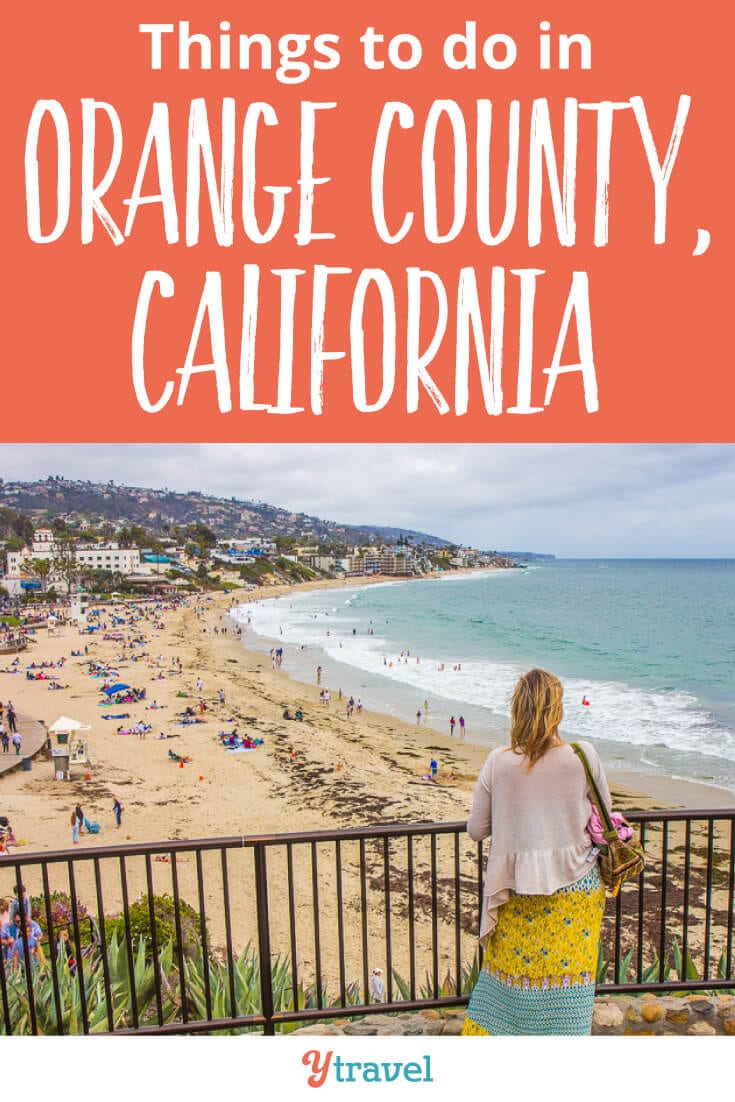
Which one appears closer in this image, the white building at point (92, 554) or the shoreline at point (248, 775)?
the shoreline at point (248, 775)

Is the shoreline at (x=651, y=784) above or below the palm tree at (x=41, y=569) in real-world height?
above

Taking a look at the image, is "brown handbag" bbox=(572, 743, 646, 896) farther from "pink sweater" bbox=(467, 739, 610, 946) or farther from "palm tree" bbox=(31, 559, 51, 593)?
"palm tree" bbox=(31, 559, 51, 593)

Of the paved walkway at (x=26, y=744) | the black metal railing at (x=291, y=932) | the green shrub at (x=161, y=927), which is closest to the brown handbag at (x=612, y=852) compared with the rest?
the black metal railing at (x=291, y=932)

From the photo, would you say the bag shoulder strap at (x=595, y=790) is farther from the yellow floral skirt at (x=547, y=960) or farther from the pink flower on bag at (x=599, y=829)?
the yellow floral skirt at (x=547, y=960)

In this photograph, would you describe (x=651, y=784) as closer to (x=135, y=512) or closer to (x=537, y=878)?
(x=537, y=878)

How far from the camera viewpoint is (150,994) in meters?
3.77

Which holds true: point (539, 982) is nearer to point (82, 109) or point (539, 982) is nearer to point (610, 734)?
point (82, 109)

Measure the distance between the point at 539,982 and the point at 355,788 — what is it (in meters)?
14.5

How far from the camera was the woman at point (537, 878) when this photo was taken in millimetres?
2184

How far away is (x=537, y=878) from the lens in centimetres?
225
